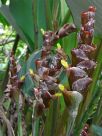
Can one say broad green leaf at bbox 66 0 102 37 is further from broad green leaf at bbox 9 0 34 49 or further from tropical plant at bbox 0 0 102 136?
broad green leaf at bbox 9 0 34 49

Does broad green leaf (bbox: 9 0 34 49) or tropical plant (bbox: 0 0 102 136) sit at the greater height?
broad green leaf (bbox: 9 0 34 49)

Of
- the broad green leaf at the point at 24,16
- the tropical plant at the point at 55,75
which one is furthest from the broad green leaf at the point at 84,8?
the broad green leaf at the point at 24,16

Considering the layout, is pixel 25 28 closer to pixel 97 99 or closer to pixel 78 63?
pixel 97 99

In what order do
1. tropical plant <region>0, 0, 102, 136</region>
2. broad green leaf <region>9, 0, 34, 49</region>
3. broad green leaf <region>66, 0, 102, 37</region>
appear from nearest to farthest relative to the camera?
tropical plant <region>0, 0, 102, 136</region> < broad green leaf <region>66, 0, 102, 37</region> < broad green leaf <region>9, 0, 34, 49</region>

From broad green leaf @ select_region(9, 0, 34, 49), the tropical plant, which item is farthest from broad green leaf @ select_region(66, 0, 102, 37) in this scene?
broad green leaf @ select_region(9, 0, 34, 49)

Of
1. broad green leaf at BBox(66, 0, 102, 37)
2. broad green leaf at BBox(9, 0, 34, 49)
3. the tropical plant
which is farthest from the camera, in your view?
broad green leaf at BBox(9, 0, 34, 49)

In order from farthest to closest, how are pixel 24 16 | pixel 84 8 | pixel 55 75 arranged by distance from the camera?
pixel 24 16 < pixel 84 8 < pixel 55 75

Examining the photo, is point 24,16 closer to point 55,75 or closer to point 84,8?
point 84,8

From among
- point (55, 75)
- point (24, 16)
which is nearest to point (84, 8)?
point (55, 75)

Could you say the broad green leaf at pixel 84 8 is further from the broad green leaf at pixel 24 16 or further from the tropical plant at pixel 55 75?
the broad green leaf at pixel 24 16

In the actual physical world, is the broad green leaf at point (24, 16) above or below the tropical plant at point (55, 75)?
above

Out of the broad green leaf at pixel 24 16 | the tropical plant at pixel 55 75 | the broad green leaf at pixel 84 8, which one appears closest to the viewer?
the tropical plant at pixel 55 75
